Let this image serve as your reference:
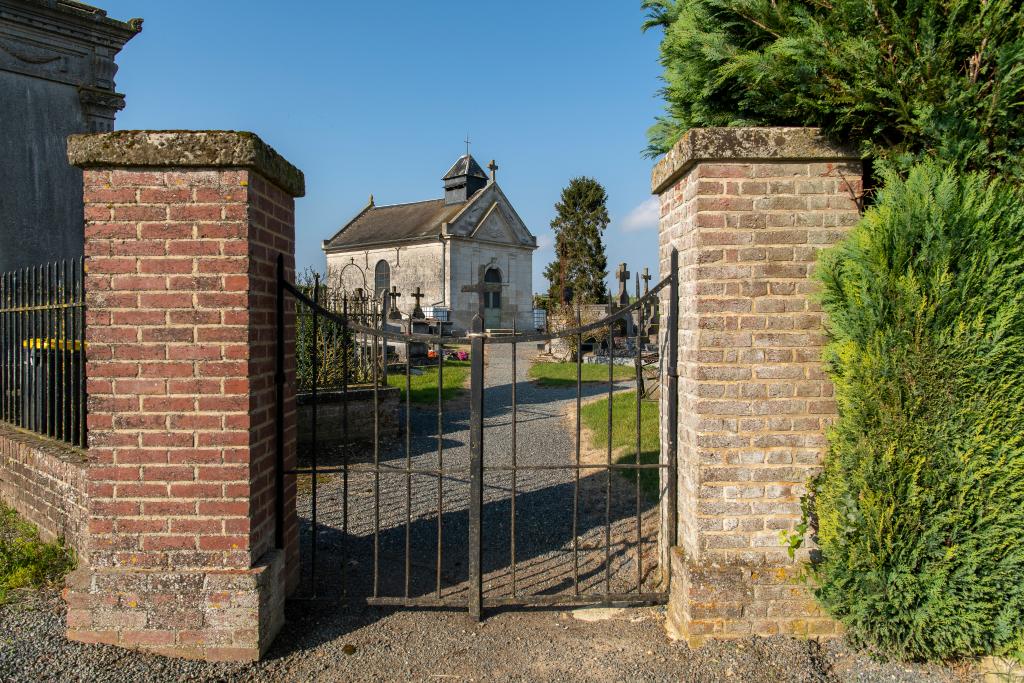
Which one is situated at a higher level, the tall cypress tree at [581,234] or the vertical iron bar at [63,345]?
the tall cypress tree at [581,234]

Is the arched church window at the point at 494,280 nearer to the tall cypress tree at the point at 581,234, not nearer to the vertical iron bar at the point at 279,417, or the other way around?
the tall cypress tree at the point at 581,234

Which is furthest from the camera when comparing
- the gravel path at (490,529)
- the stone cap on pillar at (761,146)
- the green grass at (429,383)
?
the green grass at (429,383)

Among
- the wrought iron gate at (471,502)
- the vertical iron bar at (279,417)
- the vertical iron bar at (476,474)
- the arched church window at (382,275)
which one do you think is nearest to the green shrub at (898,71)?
the wrought iron gate at (471,502)

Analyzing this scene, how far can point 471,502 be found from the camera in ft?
11.5

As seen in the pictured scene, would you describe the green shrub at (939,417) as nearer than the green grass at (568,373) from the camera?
Yes

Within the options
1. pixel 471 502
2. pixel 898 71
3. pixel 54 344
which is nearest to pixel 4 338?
pixel 54 344

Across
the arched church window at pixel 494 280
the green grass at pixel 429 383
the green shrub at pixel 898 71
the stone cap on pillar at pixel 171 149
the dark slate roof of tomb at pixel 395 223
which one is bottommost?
the green grass at pixel 429 383

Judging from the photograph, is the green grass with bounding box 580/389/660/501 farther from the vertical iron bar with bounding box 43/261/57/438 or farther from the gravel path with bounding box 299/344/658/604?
the vertical iron bar with bounding box 43/261/57/438

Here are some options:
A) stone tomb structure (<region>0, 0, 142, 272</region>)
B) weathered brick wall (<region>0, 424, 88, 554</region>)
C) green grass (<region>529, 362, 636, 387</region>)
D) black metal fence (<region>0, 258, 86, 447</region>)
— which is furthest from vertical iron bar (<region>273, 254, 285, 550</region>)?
green grass (<region>529, 362, 636, 387</region>)

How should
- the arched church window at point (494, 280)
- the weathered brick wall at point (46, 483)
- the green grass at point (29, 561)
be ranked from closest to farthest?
the green grass at point (29, 561)
the weathered brick wall at point (46, 483)
the arched church window at point (494, 280)

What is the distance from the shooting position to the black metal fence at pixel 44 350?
4.68 meters

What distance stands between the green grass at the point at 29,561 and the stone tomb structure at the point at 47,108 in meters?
5.78

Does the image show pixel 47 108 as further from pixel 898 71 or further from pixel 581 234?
pixel 581 234

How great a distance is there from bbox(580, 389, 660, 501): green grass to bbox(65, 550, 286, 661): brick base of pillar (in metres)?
4.16
